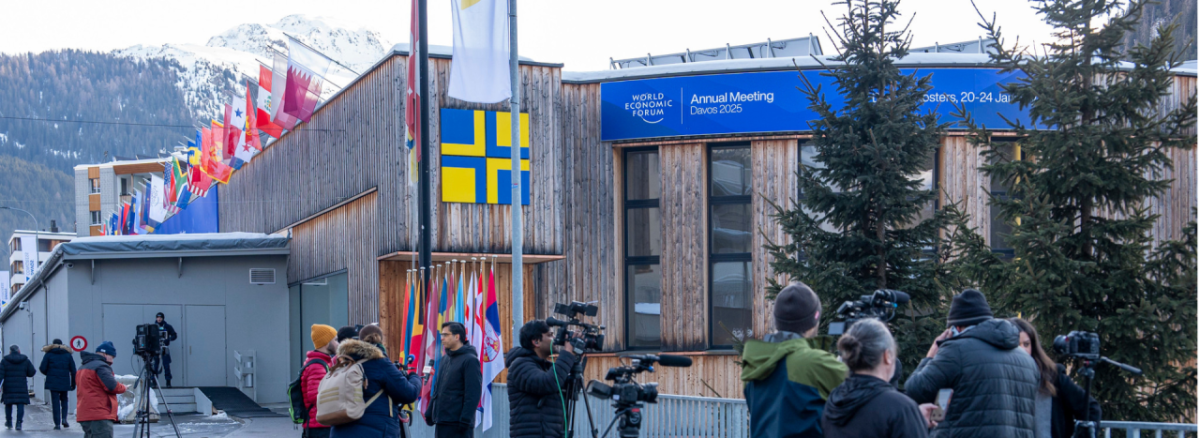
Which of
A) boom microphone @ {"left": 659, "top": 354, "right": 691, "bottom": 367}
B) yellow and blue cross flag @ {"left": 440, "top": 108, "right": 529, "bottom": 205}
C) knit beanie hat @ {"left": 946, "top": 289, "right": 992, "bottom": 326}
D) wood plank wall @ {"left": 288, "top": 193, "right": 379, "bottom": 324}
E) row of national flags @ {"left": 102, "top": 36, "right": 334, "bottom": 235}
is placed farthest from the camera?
row of national flags @ {"left": 102, "top": 36, "right": 334, "bottom": 235}

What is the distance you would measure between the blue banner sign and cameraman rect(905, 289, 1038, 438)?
1236 centimetres

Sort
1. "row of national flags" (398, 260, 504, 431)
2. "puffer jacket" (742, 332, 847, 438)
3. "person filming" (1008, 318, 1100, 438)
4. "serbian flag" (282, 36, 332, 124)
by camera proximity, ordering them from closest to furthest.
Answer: "puffer jacket" (742, 332, 847, 438), "person filming" (1008, 318, 1100, 438), "row of national flags" (398, 260, 504, 431), "serbian flag" (282, 36, 332, 124)

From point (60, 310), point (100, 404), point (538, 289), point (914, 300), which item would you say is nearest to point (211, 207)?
point (60, 310)

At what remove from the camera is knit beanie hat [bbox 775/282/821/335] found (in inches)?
184

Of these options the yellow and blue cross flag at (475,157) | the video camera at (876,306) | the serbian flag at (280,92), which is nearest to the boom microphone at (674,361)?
the video camera at (876,306)

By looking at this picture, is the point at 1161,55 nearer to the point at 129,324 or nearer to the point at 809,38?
the point at 809,38


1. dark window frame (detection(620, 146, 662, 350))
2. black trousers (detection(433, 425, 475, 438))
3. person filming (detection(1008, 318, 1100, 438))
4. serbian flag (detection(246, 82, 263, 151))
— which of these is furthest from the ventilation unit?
person filming (detection(1008, 318, 1100, 438))

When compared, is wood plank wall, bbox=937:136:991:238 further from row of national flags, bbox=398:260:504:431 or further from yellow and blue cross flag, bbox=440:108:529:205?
row of national flags, bbox=398:260:504:431

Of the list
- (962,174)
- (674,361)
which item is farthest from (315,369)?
(962,174)

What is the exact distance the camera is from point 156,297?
2477 cm

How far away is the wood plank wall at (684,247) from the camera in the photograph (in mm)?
18250

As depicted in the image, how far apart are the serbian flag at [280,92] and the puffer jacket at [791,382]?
15457mm

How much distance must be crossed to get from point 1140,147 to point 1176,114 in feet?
1.48

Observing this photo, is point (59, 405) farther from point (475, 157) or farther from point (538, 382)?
point (538, 382)
